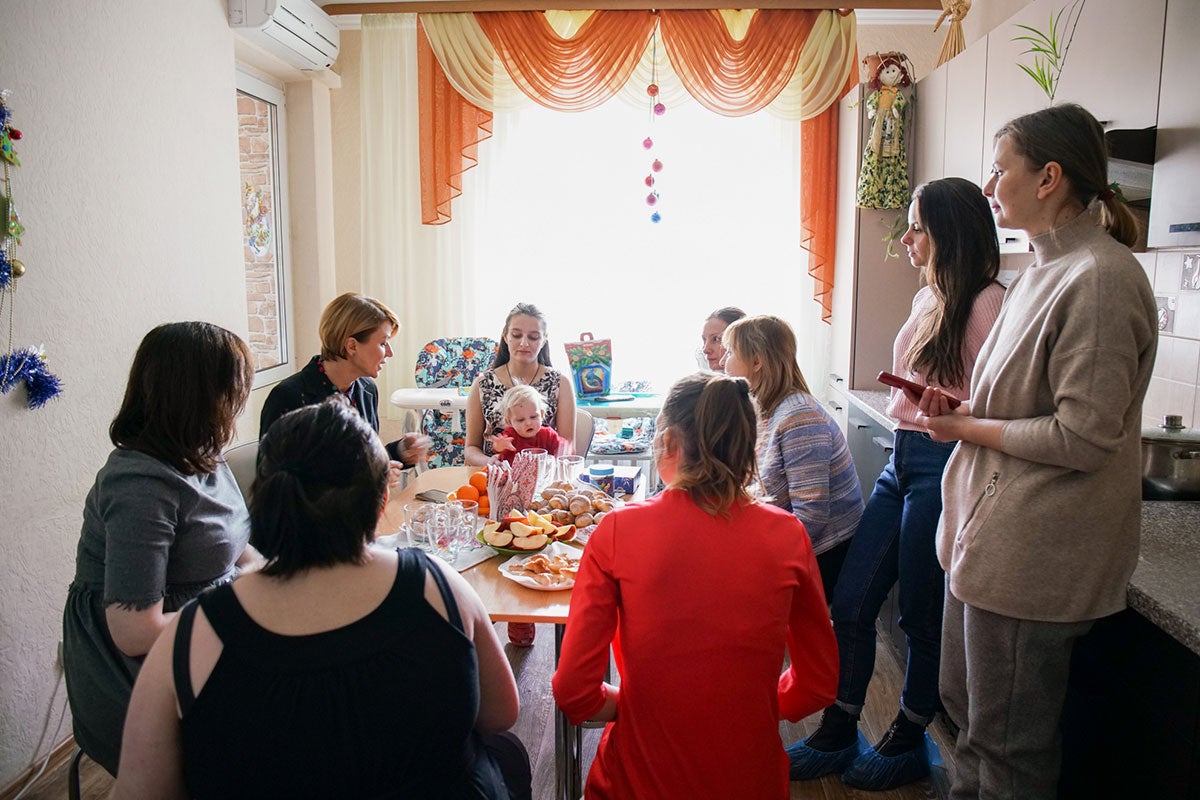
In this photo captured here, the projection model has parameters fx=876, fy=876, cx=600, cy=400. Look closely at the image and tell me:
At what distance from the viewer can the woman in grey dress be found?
154 cm

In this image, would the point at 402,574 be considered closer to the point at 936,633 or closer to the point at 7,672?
the point at 936,633

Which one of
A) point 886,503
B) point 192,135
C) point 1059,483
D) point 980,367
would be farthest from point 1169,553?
point 192,135

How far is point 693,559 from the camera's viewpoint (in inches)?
52.7

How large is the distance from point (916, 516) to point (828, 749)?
2.38 feet

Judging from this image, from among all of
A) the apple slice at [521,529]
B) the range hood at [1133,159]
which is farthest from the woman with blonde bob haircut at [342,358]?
the range hood at [1133,159]

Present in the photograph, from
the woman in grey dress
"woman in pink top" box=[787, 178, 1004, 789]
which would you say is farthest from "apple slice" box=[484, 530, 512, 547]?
"woman in pink top" box=[787, 178, 1004, 789]

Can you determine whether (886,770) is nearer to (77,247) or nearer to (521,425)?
(521,425)

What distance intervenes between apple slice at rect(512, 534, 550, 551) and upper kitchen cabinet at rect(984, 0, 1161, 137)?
65.6 inches

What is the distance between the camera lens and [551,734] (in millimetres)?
2562

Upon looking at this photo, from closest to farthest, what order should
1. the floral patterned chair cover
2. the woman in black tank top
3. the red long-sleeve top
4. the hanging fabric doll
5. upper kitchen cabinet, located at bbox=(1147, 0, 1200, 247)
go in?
1. the woman in black tank top
2. the red long-sleeve top
3. upper kitchen cabinet, located at bbox=(1147, 0, 1200, 247)
4. the hanging fabric doll
5. the floral patterned chair cover

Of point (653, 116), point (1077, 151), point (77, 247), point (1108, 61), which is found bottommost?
point (77, 247)

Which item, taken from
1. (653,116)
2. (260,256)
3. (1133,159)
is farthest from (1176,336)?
(260,256)

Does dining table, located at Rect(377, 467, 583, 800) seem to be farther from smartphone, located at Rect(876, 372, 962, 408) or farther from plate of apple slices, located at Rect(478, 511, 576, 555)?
smartphone, located at Rect(876, 372, 962, 408)

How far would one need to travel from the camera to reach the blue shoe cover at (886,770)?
90.9 inches
